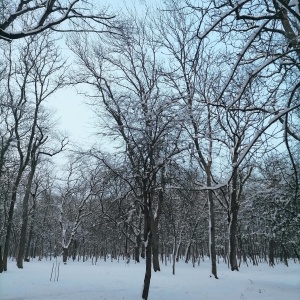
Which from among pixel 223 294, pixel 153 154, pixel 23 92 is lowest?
pixel 223 294

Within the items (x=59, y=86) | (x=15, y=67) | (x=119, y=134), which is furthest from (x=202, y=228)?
(x=119, y=134)

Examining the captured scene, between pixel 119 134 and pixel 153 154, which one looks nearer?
pixel 153 154

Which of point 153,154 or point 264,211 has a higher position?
point 153,154

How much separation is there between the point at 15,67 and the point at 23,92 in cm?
188

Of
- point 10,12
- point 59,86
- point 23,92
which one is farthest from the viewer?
point 59,86

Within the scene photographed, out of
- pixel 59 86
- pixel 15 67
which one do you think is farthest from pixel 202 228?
pixel 15 67

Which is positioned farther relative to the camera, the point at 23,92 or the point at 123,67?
the point at 23,92

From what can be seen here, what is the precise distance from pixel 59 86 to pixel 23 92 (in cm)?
274

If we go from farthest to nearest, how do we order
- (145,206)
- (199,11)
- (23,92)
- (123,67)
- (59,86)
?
(59,86)
(23,92)
(123,67)
(145,206)
(199,11)

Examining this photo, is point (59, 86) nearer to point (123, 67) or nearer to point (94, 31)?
point (123, 67)

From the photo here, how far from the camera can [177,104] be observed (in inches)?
408

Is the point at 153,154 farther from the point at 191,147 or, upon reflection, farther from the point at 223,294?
the point at 223,294

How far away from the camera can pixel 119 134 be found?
11.3 m

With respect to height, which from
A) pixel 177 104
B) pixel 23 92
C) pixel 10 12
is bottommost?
pixel 177 104
